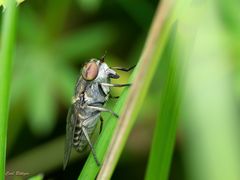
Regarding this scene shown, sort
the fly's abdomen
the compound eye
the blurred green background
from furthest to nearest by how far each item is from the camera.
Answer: the blurred green background < the fly's abdomen < the compound eye

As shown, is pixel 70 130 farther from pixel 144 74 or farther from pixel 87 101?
pixel 144 74

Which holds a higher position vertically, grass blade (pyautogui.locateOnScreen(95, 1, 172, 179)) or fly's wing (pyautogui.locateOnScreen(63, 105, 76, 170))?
grass blade (pyautogui.locateOnScreen(95, 1, 172, 179))

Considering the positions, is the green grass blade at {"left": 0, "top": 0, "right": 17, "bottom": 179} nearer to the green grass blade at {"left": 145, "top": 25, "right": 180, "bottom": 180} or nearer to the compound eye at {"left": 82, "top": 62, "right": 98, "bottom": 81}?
Answer: the green grass blade at {"left": 145, "top": 25, "right": 180, "bottom": 180}

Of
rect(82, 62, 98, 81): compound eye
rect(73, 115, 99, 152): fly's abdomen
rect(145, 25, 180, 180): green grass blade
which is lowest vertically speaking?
rect(73, 115, 99, 152): fly's abdomen

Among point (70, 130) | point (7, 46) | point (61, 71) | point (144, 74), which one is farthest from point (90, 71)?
point (144, 74)

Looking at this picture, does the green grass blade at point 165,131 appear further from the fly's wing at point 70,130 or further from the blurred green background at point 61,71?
the blurred green background at point 61,71

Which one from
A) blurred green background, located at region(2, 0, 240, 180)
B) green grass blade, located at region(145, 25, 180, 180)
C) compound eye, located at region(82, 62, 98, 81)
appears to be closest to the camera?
green grass blade, located at region(145, 25, 180, 180)

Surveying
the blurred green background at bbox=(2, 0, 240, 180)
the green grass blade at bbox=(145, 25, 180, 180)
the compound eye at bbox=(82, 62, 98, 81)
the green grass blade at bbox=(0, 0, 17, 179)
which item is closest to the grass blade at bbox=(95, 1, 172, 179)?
the green grass blade at bbox=(145, 25, 180, 180)

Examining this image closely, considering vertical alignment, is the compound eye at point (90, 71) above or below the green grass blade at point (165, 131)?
above

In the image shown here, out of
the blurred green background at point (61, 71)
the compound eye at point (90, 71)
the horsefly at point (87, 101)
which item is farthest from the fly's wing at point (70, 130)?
the blurred green background at point (61, 71)
